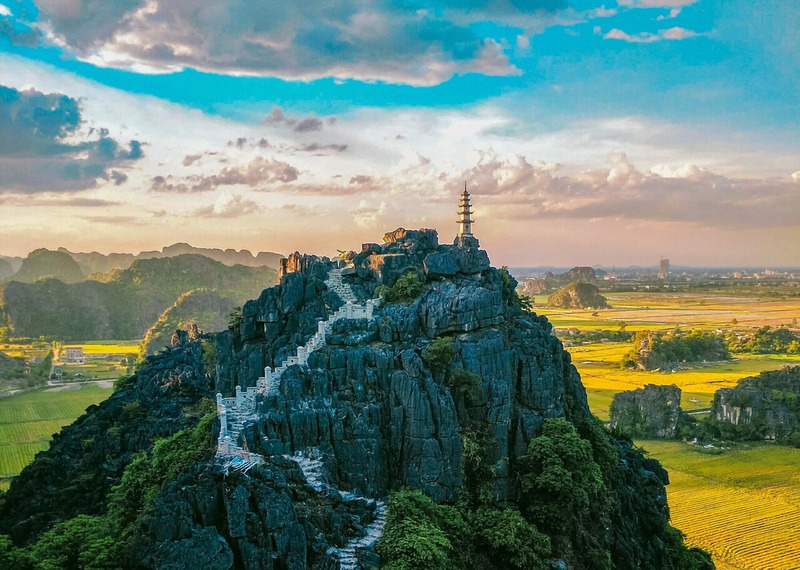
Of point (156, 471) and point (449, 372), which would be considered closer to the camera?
point (156, 471)

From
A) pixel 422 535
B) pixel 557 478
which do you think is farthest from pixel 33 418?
pixel 557 478

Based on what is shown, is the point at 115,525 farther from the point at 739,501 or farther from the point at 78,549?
the point at 739,501

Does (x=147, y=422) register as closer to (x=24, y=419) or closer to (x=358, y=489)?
(x=358, y=489)

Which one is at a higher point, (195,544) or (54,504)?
(195,544)

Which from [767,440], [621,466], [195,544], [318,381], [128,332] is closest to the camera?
[195,544]

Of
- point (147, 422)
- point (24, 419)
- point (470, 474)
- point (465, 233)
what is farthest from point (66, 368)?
point (470, 474)

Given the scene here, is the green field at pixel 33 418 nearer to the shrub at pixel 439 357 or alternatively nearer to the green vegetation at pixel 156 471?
the green vegetation at pixel 156 471

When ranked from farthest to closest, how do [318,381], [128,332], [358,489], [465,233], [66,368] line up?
[128,332] → [66,368] → [465,233] → [318,381] → [358,489]

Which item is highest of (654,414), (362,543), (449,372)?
(449,372)
